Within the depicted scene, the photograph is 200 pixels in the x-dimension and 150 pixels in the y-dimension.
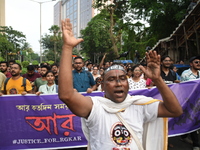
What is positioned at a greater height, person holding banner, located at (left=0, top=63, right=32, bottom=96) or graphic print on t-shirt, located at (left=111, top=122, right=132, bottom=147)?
person holding banner, located at (left=0, top=63, right=32, bottom=96)

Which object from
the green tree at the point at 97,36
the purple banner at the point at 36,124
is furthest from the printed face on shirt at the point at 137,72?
the green tree at the point at 97,36

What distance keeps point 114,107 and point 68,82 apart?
44cm

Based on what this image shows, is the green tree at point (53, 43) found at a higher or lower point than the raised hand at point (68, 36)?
higher

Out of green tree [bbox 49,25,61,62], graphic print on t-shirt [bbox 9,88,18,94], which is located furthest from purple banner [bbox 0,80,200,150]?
Answer: green tree [bbox 49,25,61,62]

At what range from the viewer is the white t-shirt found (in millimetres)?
1659

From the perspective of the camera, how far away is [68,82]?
1541 mm

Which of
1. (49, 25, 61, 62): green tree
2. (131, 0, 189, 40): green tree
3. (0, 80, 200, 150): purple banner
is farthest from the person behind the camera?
(49, 25, 61, 62): green tree

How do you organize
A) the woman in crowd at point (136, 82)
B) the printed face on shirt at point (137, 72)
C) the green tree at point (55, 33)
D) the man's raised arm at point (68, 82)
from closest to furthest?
the man's raised arm at point (68, 82) < the woman in crowd at point (136, 82) < the printed face on shirt at point (137, 72) < the green tree at point (55, 33)

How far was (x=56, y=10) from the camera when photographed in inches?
5418

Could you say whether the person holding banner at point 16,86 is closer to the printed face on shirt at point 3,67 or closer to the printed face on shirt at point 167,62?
the printed face on shirt at point 3,67

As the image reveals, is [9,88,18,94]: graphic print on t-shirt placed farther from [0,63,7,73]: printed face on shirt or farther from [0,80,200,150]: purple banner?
[0,63,7,73]: printed face on shirt

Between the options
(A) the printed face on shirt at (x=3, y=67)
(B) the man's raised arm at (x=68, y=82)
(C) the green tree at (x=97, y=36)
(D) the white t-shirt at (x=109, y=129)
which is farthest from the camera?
(C) the green tree at (x=97, y=36)

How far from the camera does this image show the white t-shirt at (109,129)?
166 cm

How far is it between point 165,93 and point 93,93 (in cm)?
258
